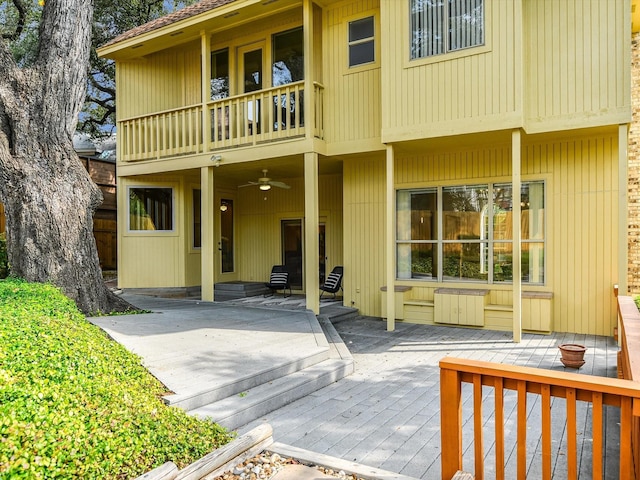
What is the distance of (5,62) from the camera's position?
6.41 m

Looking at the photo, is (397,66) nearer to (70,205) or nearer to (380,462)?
(70,205)

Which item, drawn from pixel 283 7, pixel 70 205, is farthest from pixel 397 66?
pixel 70 205

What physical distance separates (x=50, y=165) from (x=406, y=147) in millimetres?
5662

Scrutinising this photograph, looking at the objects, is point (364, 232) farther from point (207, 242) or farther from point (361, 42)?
point (361, 42)

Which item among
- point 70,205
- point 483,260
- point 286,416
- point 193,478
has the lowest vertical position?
point 286,416

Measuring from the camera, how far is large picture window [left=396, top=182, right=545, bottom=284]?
24.9 ft

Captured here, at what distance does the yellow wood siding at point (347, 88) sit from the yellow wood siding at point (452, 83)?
2.36 feet

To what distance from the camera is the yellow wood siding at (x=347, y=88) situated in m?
8.30

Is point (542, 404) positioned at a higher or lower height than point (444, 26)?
lower

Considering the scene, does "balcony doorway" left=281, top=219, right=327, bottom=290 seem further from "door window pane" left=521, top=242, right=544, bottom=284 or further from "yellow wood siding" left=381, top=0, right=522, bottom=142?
"door window pane" left=521, top=242, right=544, bottom=284

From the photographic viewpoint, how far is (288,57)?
961cm

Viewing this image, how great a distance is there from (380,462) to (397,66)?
20.6ft

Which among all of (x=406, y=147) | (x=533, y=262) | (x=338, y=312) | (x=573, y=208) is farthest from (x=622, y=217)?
(x=338, y=312)

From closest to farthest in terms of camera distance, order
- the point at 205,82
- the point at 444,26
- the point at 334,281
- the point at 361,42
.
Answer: the point at 444,26
the point at 361,42
the point at 205,82
the point at 334,281
